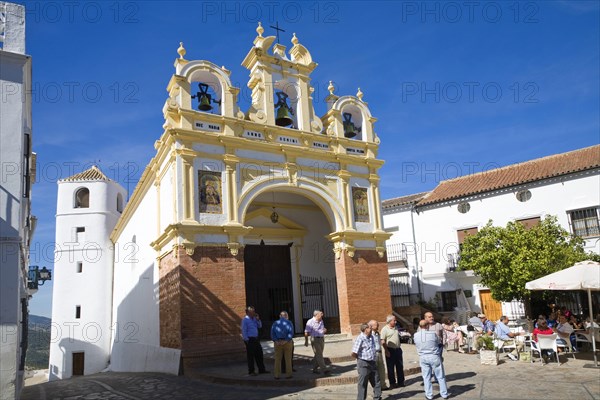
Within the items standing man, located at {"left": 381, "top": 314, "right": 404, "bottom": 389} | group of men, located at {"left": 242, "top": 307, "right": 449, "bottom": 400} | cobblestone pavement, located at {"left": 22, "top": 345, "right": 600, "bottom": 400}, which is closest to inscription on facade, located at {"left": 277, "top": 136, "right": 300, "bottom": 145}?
group of men, located at {"left": 242, "top": 307, "right": 449, "bottom": 400}

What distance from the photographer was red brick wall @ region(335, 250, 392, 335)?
16.2 meters

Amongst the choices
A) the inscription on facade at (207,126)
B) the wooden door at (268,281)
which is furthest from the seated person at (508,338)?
the inscription on facade at (207,126)

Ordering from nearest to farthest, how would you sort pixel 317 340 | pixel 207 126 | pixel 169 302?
pixel 317 340, pixel 169 302, pixel 207 126

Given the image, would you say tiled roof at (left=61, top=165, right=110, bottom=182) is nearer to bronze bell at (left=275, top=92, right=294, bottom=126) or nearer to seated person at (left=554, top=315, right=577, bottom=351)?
bronze bell at (left=275, top=92, right=294, bottom=126)

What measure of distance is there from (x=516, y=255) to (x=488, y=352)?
699 centimetres

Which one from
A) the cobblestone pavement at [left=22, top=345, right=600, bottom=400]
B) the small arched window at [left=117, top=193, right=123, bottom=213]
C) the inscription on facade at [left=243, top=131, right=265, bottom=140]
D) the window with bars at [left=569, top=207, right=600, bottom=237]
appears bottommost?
the cobblestone pavement at [left=22, top=345, right=600, bottom=400]

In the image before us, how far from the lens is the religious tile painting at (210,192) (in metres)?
14.4

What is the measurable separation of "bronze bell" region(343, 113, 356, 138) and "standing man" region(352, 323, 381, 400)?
36.4 ft

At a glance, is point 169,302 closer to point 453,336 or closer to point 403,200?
point 453,336

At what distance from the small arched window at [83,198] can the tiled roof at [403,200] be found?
16.9 m

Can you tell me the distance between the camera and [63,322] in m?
25.5

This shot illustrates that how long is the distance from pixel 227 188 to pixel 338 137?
189 inches

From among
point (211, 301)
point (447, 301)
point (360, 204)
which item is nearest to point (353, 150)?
point (360, 204)

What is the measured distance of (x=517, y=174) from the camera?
82.2ft
